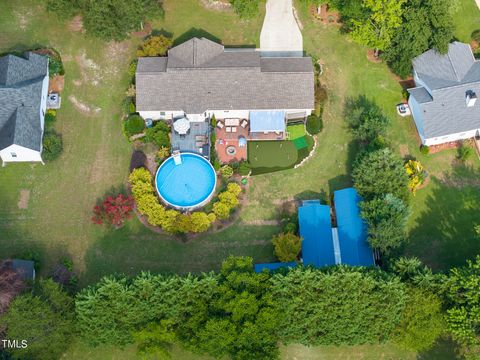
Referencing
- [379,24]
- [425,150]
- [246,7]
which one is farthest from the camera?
[246,7]

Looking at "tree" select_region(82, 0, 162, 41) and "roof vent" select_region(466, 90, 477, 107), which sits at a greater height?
"tree" select_region(82, 0, 162, 41)

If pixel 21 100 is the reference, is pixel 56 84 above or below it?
above

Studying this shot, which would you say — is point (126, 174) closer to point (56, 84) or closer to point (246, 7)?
point (56, 84)

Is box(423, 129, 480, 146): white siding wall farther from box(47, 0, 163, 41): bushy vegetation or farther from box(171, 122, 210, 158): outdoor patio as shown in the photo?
box(47, 0, 163, 41): bushy vegetation

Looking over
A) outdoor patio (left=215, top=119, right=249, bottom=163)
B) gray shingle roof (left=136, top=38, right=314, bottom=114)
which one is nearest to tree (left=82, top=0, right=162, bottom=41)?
gray shingle roof (left=136, top=38, right=314, bottom=114)

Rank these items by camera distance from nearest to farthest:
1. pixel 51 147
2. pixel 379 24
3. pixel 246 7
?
pixel 51 147 → pixel 379 24 → pixel 246 7

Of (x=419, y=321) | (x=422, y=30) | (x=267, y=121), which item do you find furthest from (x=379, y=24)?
(x=419, y=321)

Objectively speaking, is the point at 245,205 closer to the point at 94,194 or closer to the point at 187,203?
the point at 187,203
